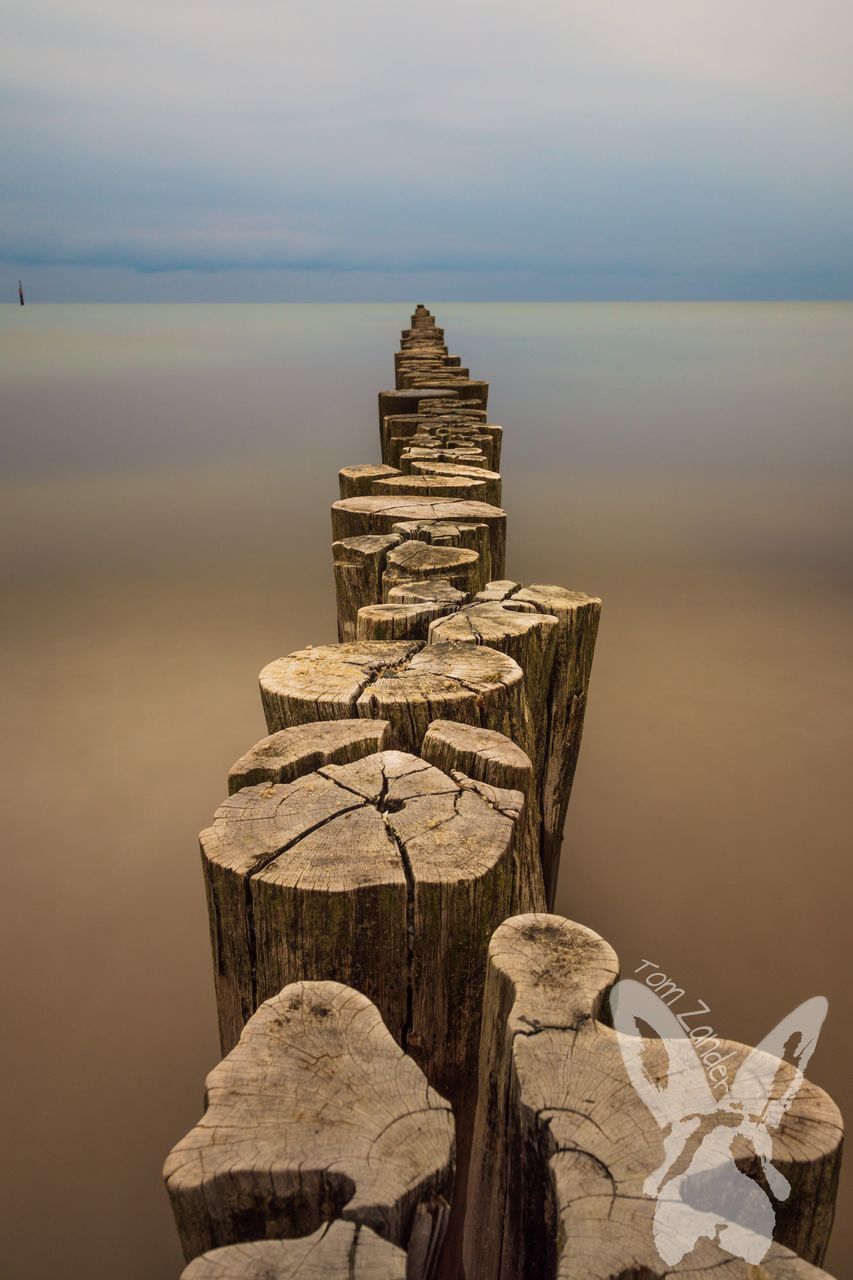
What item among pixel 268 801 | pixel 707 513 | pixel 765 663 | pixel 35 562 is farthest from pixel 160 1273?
pixel 707 513

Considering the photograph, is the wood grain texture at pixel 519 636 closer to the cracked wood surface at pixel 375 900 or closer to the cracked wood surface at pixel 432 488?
the cracked wood surface at pixel 375 900

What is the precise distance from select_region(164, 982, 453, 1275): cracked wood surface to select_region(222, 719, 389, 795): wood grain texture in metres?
0.57

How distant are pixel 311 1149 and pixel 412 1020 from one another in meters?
0.45

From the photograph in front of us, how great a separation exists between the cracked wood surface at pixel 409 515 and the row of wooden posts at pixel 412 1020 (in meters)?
0.89

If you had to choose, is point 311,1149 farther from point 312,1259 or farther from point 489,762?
point 489,762

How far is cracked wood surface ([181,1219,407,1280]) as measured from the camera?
81 cm

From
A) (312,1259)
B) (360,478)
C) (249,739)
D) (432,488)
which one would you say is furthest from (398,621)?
(249,739)

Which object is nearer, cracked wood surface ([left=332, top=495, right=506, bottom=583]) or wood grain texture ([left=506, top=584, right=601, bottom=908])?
wood grain texture ([left=506, top=584, right=601, bottom=908])

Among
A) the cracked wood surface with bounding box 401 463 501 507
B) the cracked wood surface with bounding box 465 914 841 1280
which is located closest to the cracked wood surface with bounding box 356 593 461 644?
the cracked wood surface with bounding box 465 914 841 1280

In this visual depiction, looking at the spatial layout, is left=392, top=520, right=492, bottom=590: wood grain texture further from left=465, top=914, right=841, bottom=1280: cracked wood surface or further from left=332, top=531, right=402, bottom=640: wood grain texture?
left=465, top=914, right=841, bottom=1280: cracked wood surface

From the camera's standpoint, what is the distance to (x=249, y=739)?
505 cm

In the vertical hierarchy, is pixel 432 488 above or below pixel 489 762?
above

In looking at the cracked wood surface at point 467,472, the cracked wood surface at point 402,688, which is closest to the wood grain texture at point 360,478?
the cracked wood surface at point 467,472

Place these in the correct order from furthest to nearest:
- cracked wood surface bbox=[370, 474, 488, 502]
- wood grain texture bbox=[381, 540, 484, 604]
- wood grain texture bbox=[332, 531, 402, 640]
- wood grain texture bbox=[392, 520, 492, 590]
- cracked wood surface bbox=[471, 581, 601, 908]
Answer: cracked wood surface bbox=[370, 474, 488, 502] < wood grain texture bbox=[392, 520, 492, 590] < wood grain texture bbox=[332, 531, 402, 640] < wood grain texture bbox=[381, 540, 484, 604] < cracked wood surface bbox=[471, 581, 601, 908]
